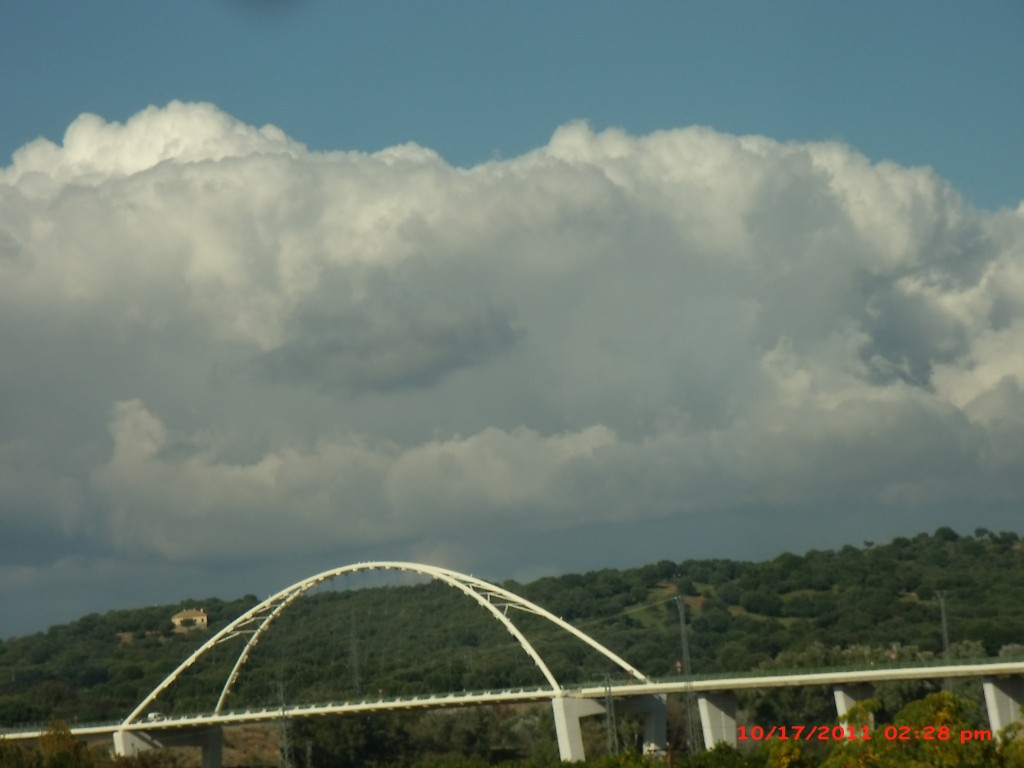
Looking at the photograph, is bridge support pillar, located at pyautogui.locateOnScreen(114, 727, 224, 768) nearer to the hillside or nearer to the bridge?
the bridge

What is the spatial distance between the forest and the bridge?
3140mm

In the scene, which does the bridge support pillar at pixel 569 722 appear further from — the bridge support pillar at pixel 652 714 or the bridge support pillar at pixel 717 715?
the bridge support pillar at pixel 717 715

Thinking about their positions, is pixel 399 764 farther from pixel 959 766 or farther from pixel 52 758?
pixel 959 766

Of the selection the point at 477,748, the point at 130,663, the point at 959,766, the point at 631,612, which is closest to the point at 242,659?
the point at 477,748

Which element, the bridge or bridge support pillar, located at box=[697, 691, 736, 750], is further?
bridge support pillar, located at box=[697, 691, 736, 750]

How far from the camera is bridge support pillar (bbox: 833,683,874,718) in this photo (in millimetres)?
102625

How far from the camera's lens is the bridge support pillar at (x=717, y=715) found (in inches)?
4380

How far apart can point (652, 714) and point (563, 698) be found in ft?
23.3

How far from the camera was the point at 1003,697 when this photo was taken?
9381cm

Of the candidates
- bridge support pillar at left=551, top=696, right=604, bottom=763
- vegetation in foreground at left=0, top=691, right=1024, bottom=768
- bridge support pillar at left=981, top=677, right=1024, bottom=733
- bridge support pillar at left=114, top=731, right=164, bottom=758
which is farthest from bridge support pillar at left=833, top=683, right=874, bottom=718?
bridge support pillar at left=114, top=731, right=164, bottom=758

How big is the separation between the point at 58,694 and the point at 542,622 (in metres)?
52.2

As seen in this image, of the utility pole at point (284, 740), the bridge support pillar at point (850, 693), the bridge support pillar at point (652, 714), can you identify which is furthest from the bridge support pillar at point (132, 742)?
the bridge support pillar at point (850, 693)
